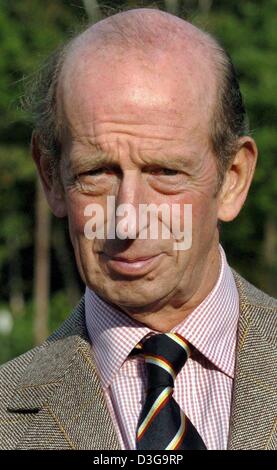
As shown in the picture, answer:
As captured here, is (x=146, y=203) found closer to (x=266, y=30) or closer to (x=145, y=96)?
(x=145, y=96)

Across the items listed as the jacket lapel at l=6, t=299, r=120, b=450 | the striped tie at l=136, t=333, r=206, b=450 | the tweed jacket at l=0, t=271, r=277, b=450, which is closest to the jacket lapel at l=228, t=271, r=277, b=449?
the tweed jacket at l=0, t=271, r=277, b=450

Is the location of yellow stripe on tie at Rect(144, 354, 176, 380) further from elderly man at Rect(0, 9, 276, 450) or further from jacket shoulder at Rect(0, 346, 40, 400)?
jacket shoulder at Rect(0, 346, 40, 400)

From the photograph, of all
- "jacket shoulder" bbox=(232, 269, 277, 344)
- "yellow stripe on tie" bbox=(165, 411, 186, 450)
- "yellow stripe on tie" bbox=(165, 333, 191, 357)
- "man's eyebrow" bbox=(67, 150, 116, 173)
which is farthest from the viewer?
"jacket shoulder" bbox=(232, 269, 277, 344)

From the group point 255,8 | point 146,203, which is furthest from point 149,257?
point 255,8

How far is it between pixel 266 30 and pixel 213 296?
3493 centimetres

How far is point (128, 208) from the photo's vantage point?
3.68 metres

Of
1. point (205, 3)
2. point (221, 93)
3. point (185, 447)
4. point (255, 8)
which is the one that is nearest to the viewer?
point (185, 447)

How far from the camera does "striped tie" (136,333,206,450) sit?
146 inches

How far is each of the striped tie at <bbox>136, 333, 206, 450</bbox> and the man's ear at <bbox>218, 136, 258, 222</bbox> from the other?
0.45m

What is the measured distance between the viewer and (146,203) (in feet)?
12.2

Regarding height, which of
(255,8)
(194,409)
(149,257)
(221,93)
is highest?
(221,93)

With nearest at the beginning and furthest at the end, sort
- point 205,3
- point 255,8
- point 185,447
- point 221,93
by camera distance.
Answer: point 185,447 → point 221,93 → point 205,3 → point 255,8

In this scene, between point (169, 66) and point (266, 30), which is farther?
point (266, 30)
